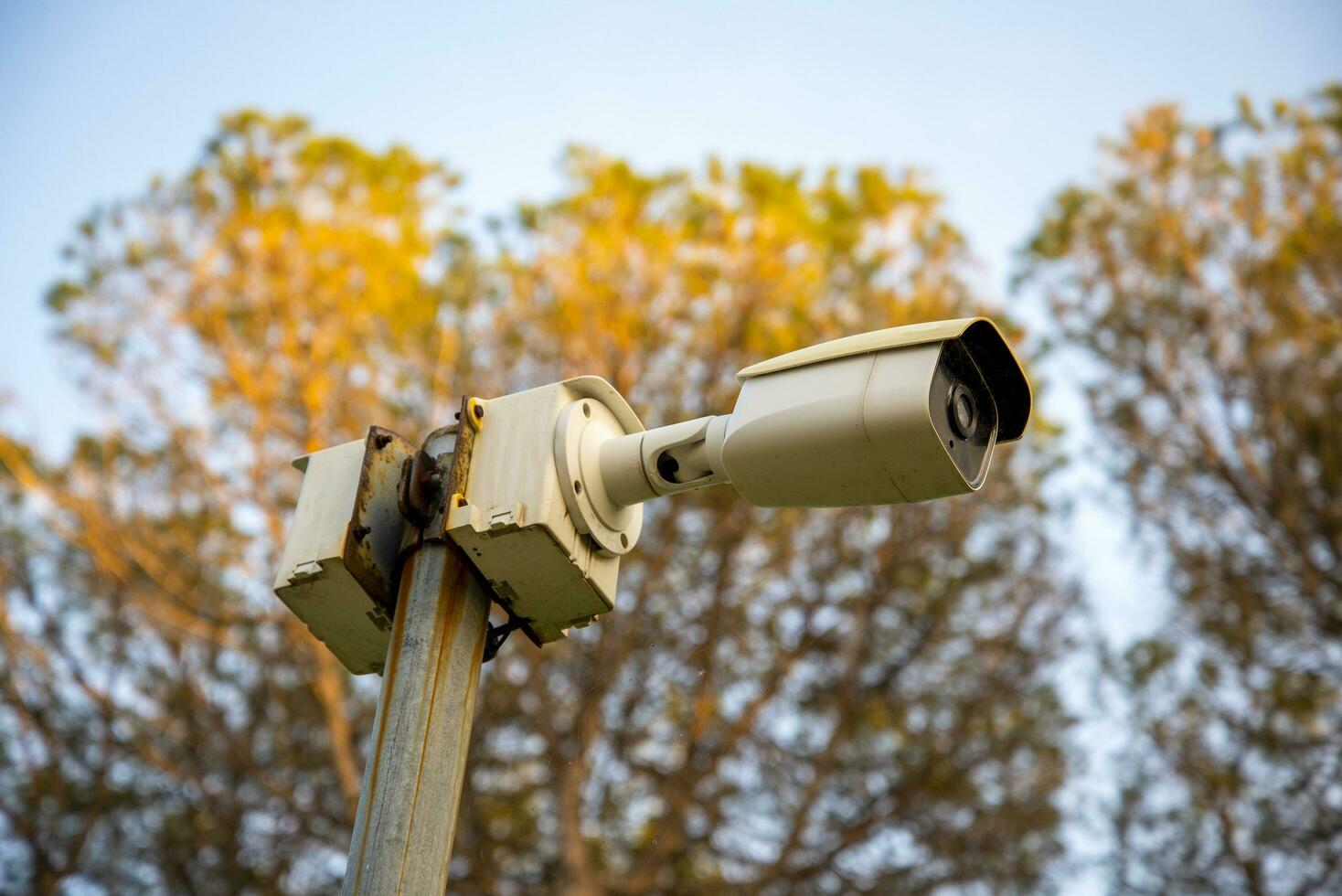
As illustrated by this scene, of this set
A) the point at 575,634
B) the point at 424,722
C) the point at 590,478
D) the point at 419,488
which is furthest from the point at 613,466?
the point at 575,634

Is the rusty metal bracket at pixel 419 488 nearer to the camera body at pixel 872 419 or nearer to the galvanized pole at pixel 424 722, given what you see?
the galvanized pole at pixel 424 722

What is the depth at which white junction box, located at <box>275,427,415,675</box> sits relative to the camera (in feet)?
3.74

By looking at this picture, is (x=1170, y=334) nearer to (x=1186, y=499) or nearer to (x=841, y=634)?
(x=1186, y=499)

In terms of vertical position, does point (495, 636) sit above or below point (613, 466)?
below

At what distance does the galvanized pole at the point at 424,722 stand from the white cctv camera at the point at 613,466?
0.03 metres

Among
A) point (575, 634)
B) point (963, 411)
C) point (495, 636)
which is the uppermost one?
point (575, 634)

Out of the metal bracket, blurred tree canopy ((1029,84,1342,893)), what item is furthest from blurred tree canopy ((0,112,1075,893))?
the metal bracket

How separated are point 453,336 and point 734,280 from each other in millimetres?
1439

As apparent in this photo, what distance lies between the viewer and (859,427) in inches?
40.3

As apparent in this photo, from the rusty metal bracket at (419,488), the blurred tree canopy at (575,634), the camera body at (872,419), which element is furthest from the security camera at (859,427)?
the blurred tree canopy at (575,634)

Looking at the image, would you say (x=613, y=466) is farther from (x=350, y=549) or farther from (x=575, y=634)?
(x=575, y=634)

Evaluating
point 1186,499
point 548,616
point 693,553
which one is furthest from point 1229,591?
point 548,616

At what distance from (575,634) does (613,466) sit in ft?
16.0

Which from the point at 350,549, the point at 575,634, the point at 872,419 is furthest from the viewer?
the point at 575,634
